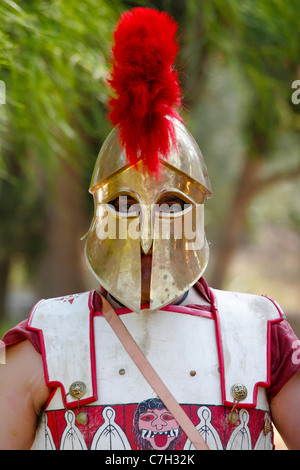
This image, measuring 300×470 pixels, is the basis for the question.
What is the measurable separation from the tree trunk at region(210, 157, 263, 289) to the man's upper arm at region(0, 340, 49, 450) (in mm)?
6959

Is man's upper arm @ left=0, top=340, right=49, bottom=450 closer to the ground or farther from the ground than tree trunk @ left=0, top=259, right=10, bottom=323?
closer to the ground

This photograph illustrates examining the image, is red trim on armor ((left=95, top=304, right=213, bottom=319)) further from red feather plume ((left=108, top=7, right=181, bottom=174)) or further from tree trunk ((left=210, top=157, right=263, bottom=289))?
tree trunk ((left=210, top=157, right=263, bottom=289))

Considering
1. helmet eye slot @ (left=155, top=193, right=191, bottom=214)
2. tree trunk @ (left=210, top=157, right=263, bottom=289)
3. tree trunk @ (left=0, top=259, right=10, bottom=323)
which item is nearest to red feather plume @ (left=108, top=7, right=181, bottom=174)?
helmet eye slot @ (left=155, top=193, right=191, bottom=214)

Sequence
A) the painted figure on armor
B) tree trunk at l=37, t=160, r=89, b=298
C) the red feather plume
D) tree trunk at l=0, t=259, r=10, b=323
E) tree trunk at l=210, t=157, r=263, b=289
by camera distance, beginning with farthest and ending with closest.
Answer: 1. tree trunk at l=0, t=259, r=10, b=323
2. tree trunk at l=210, t=157, r=263, b=289
3. tree trunk at l=37, t=160, r=89, b=298
4. the red feather plume
5. the painted figure on armor

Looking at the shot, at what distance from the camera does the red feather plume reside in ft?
6.14

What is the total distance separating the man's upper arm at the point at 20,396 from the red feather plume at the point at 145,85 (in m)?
0.67

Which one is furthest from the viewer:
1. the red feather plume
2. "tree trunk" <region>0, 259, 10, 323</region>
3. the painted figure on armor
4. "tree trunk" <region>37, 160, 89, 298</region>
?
"tree trunk" <region>0, 259, 10, 323</region>

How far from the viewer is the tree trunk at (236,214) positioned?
869 centimetres

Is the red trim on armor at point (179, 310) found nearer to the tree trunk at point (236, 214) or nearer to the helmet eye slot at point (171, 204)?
the helmet eye slot at point (171, 204)

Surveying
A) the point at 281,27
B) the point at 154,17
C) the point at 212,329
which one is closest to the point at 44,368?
the point at 212,329

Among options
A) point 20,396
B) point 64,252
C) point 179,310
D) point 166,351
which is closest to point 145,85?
point 179,310

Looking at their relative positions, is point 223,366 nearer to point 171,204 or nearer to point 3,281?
point 171,204

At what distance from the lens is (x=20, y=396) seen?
182 cm

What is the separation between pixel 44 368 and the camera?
182cm
